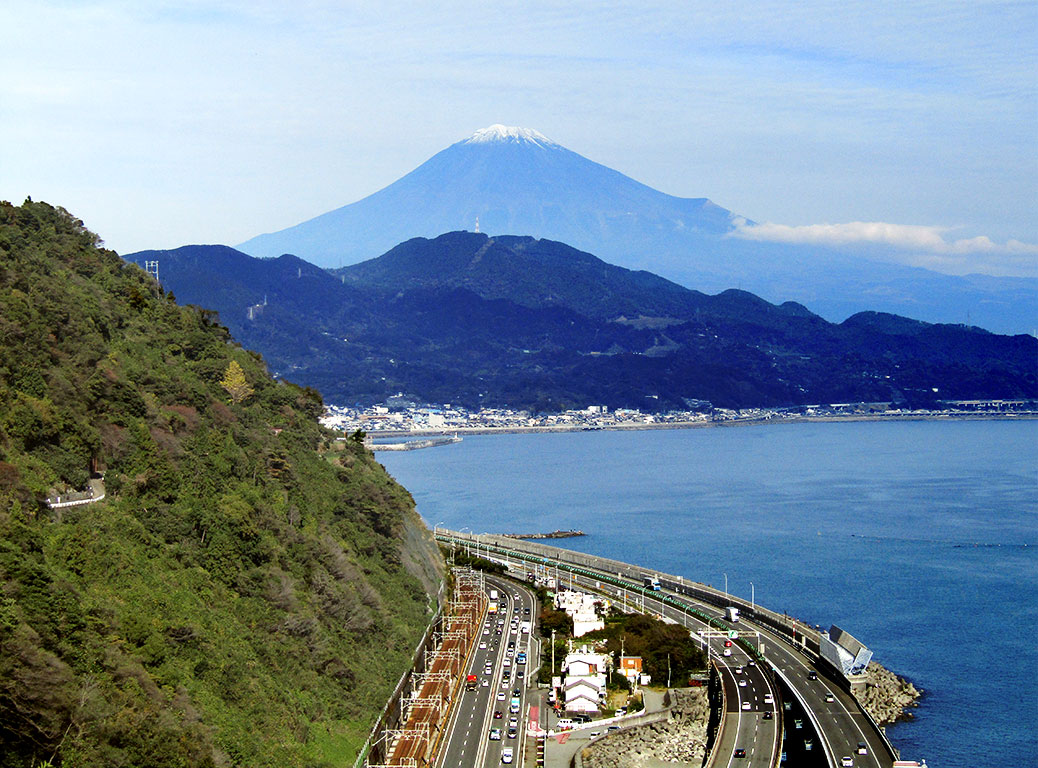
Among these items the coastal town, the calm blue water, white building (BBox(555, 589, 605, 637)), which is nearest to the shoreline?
the coastal town

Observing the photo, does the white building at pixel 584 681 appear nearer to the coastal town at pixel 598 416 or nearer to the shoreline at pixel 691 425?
the shoreline at pixel 691 425

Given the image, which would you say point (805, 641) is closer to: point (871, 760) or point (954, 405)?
point (871, 760)

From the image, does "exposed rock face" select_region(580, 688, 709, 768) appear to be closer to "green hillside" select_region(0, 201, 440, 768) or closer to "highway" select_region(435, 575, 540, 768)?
"highway" select_region(435, 575, 540, 768)

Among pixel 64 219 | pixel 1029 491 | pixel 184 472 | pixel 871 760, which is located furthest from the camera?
pixel 1029 491

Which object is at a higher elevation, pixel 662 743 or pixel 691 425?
pixel 691 425

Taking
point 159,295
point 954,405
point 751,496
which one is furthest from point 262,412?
point 954,405

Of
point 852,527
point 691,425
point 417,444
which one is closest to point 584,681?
point 852,527

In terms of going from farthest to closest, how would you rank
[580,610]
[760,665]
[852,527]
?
1. [852,527]
2. [580,610]
3. [760,665]

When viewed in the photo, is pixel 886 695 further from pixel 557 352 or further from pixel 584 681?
pixel 557 352
